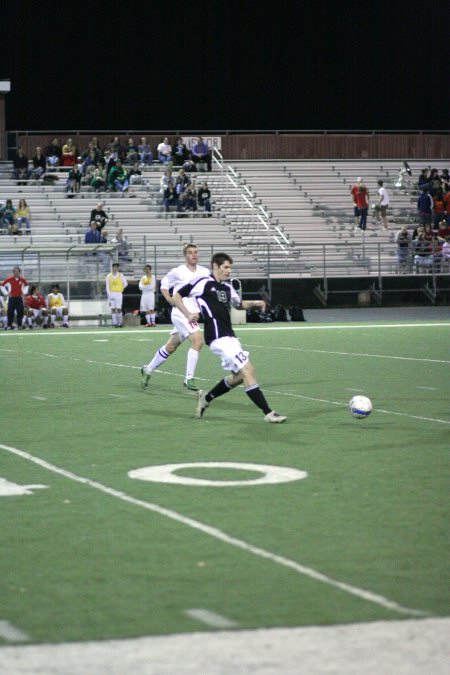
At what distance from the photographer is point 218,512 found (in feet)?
24.7

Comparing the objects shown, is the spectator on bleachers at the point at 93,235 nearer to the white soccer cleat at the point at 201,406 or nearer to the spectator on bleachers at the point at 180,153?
the spectator on bleachers at the point at 180,153

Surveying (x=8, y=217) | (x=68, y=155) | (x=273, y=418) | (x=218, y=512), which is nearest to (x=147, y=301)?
(x=8, y=217)

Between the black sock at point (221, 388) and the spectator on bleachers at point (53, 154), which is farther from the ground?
the spectator on bleachers at point (53, 154)

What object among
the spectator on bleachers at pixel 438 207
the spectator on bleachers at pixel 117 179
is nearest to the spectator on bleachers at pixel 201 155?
the spectator on bleachers at pixel 117 179

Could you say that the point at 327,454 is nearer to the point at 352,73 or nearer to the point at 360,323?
the point at 360,323

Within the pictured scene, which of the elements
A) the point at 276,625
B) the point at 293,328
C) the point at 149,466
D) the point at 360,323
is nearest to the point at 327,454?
the point at 149,466

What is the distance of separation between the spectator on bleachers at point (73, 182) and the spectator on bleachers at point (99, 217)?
2616 millimetres

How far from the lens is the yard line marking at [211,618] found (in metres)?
5.12

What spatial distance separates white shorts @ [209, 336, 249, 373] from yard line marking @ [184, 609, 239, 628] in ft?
20.5

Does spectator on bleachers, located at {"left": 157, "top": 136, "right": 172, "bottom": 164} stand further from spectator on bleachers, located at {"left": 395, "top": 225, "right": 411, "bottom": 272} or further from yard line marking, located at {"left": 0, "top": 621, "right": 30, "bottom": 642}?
yard line marking, located at {"left": 0, "top": 621, "right": 30, "bottom": 642}

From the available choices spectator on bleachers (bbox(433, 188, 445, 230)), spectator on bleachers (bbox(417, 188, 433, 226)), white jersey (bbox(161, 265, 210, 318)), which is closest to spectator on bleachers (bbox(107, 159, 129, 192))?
spectator on bleachers (bbox(417, 188, 433, 226))

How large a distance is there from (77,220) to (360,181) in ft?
32.4

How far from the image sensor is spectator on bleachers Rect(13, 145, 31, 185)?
40.5 meters

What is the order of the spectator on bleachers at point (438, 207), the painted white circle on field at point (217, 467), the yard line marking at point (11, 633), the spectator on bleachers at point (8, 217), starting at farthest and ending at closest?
1. the spectator on bleachers at point (438, 207)
2. the spectator on bleachers at point (8, 217)
3. the painted white circle on field at point (217, 467)
4. the yard line marking at point (11, 633)
